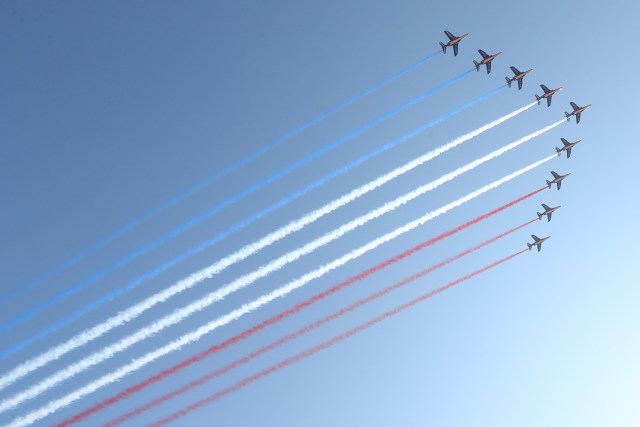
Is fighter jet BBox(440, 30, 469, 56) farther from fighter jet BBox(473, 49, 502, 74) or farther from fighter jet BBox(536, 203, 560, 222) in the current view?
fighter jet BBox(536, 203, 560, 222)

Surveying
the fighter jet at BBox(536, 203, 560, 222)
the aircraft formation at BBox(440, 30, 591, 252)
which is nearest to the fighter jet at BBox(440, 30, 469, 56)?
the aircraft formation at BBox(440, 30, 591, 252)

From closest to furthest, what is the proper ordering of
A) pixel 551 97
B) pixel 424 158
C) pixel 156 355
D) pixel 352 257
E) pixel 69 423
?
pixel 69 423
pixel 156 355
pixel 352 257
pixel 424 158
pixel 551 97

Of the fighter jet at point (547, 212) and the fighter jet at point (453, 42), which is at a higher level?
the fighter jet at point (453, 42)

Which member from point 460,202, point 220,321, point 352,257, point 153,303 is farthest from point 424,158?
point 153,303

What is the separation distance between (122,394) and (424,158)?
2873 cm

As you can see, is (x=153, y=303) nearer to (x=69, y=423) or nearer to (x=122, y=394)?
(x=122, y=394)

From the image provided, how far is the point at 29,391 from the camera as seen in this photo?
40.1 metres

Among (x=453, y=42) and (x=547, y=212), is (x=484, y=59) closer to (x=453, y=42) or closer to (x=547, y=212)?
(x=453, y=42)

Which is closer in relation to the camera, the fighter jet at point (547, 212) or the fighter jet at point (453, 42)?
the fighter jet at point (453, 42)

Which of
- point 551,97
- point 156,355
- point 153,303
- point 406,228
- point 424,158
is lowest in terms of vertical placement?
point 156,355

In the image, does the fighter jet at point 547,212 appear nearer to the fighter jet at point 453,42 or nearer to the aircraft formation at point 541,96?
the aircraft formation at point 541,96

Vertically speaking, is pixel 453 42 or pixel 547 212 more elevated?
pixel 453 42

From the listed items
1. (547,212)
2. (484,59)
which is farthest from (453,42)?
(547,212)

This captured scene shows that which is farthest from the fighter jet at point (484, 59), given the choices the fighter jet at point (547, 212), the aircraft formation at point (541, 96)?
the fighter jet at point (547, 212)
